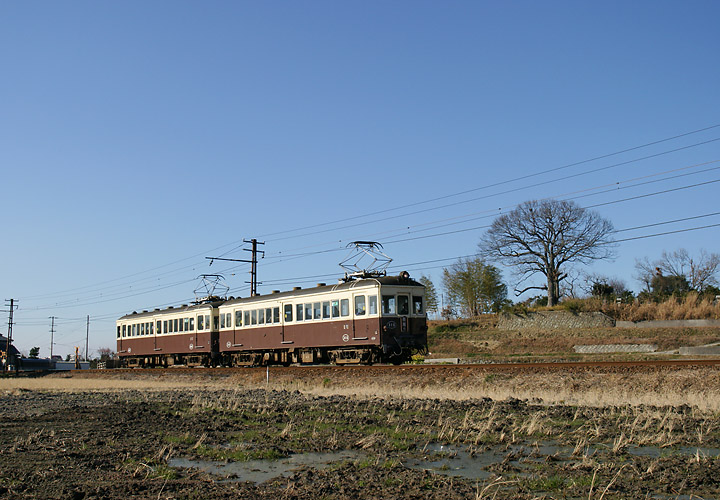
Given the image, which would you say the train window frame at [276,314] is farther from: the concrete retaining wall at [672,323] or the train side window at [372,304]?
the concrete retaining wall at [672,323]

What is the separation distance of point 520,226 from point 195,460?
46901 mm

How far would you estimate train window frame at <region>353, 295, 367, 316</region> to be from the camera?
82.0 ft

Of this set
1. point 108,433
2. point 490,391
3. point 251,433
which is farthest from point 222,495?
point 490,391

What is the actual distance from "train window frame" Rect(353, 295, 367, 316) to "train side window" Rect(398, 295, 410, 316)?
4.28ft

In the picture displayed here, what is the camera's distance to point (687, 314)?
38062mm

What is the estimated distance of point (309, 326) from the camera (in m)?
27.6

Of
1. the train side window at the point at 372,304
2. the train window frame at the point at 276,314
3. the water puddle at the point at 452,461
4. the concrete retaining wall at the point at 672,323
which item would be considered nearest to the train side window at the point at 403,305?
the train side window at the point at 372,304

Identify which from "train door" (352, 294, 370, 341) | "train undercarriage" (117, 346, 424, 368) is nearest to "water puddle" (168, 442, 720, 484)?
"train undercarriage" (117, 346, 424, 368)

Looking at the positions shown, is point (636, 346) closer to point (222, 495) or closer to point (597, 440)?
point (597, 440)

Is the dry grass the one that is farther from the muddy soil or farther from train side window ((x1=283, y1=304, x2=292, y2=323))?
the muddy soil

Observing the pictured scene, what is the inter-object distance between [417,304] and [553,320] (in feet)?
69.6

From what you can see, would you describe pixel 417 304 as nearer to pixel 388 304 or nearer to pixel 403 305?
pixel 403 305

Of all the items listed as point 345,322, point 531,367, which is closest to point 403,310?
point 345,322

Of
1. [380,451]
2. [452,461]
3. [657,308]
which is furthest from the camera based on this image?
[657,308]
